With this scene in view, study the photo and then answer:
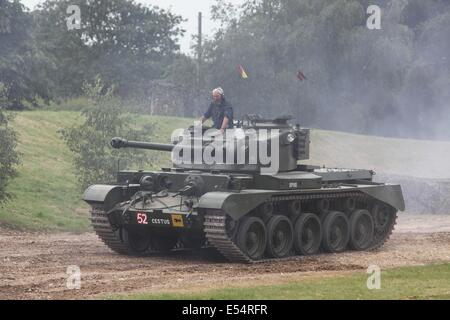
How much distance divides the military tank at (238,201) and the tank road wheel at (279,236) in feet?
0.06

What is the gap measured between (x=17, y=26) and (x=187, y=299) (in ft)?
91.3

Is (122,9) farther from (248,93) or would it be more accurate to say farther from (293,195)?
(293,195)

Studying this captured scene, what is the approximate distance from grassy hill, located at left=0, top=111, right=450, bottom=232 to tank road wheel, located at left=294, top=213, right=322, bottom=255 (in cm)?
705

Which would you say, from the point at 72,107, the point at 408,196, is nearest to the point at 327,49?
the point at 72,107

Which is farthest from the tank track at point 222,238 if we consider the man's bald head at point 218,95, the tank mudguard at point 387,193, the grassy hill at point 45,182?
the grassy hill at point 45,182

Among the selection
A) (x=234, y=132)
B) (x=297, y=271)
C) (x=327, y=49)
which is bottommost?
(x=297, y=271)

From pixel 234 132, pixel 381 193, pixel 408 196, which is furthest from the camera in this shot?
pixel 408 196

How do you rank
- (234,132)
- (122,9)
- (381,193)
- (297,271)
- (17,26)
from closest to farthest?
(297,271)
(234,132)
(381,193)
(17,26)
(122,9)

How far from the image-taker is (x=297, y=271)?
17.0 metres

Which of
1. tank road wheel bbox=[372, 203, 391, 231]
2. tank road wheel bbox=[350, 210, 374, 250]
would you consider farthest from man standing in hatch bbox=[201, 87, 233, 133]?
tank road wheel bbox=[372, 203, 391, 231]

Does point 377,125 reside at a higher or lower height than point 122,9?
lower

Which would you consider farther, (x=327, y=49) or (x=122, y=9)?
(x=122, y=9)
